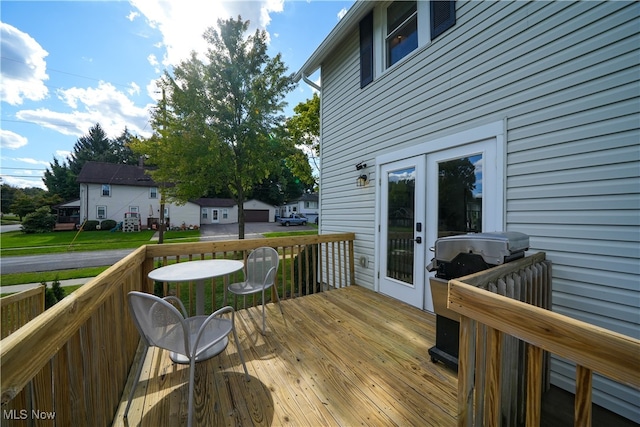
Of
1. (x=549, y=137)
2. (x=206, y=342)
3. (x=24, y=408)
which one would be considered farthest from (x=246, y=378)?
(x=549, y=137)

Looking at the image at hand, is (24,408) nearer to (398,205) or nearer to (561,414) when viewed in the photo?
(561,414)

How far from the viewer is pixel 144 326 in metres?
1.56

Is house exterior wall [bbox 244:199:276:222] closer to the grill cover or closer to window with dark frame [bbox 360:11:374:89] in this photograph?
window with dark frame [bbox 360:11:374:89]

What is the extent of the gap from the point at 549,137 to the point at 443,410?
2.43 meters

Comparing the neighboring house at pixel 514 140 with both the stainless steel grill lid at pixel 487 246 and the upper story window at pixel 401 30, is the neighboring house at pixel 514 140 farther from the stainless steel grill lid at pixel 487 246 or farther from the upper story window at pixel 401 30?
the stainless steel grill lid at pixel 487 246

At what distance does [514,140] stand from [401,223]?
1.67 meters

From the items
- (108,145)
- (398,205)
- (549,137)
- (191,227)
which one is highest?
(108,145)

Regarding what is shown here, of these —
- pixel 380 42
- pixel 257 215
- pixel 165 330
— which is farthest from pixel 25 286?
pixel 257 215

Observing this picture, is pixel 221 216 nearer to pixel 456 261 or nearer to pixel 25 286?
pixel 25 286

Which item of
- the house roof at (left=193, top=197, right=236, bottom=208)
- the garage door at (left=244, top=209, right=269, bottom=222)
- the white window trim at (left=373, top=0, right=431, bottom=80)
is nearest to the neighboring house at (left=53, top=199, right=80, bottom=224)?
the house roof at (left=193, top=197, right=236, bottom=208)

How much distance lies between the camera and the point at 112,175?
2102 cm

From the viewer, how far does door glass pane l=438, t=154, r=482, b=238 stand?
2701 mm

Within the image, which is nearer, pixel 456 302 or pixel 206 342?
pixel 456 302

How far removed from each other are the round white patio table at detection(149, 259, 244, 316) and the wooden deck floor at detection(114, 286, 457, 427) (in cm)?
64
